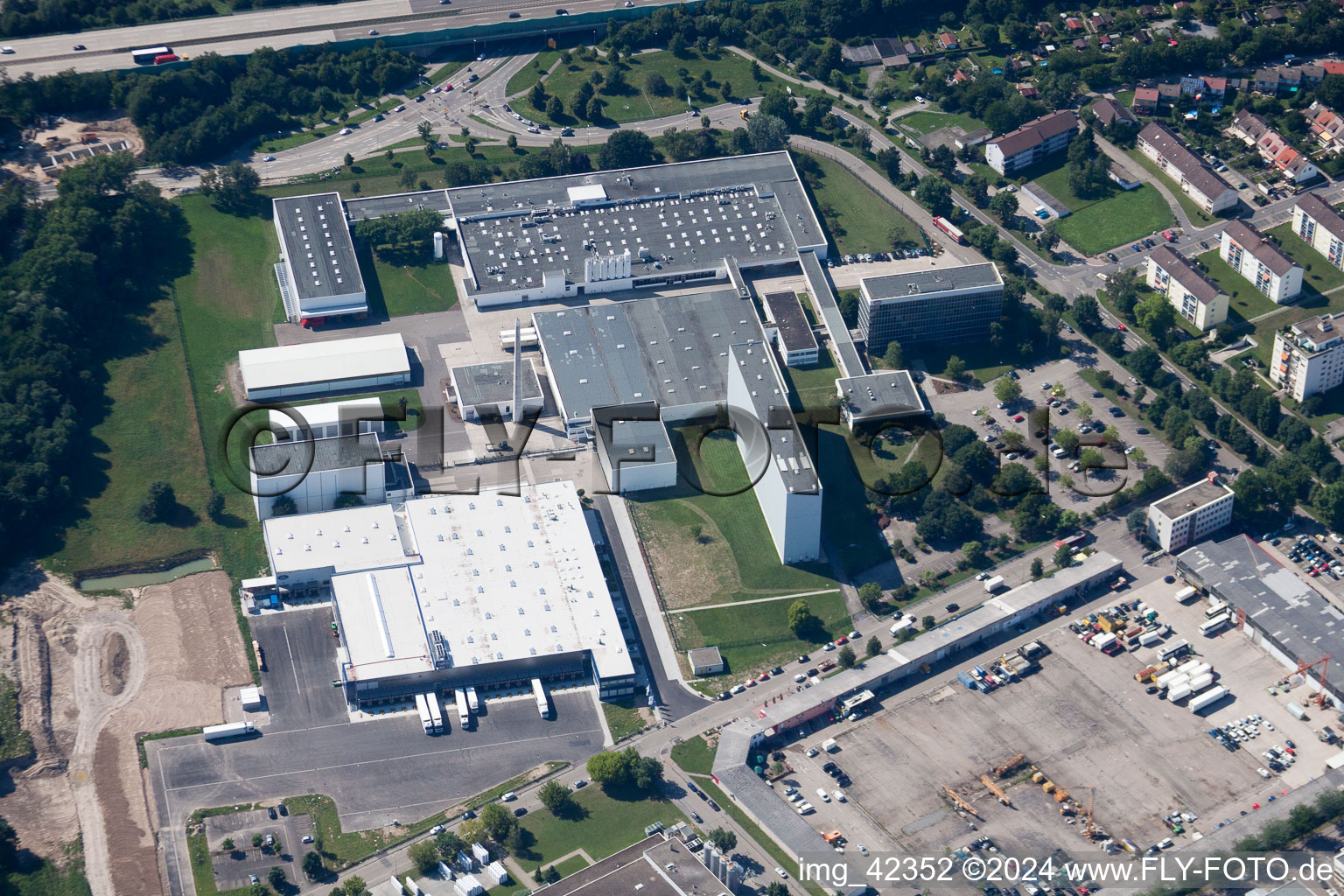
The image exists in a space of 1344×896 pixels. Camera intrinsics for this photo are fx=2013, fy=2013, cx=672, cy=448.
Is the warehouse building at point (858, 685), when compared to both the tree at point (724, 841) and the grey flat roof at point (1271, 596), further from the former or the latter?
the grey flat roof at point (1271, 596)

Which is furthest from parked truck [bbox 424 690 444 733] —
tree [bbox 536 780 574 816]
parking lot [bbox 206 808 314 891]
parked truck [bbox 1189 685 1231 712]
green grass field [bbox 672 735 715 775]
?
parked truck [bbox 1189 685 1231 712]

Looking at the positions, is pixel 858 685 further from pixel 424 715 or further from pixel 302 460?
pixel 302 460

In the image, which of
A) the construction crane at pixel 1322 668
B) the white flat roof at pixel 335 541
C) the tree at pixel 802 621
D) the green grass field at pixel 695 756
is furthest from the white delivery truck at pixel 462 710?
the construction crane at pixel 1322 668

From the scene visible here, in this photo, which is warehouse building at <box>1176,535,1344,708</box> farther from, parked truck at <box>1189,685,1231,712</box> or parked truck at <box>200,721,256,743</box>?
parked truck at <box>200,721,256,743</box>

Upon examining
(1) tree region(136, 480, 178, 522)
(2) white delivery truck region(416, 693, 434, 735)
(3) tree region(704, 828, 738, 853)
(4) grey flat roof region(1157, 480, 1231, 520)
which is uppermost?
(1) tree region(136, 480, 178, 522)

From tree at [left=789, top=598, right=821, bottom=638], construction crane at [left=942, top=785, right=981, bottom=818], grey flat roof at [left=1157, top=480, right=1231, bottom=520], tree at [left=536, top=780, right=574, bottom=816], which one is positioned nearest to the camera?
tree at [left=536, top=780, right=574, bottom=816]

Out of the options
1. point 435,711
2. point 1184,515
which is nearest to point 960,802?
point 1184,515
